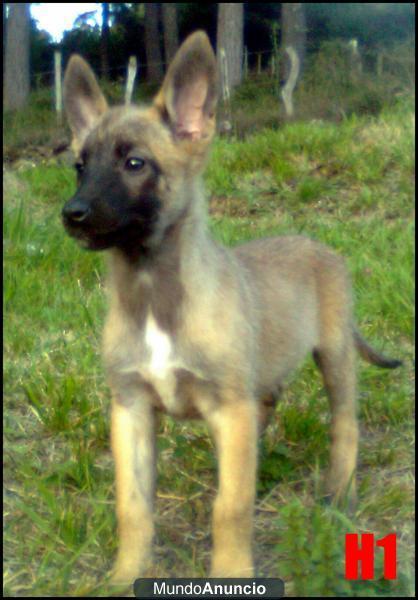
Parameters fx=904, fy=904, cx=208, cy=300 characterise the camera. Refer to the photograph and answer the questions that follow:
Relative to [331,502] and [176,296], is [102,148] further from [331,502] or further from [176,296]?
[331,502]

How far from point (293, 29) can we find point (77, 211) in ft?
34.6

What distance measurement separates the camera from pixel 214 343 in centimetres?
304

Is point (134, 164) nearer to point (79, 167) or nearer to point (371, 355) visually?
point (79, 167)

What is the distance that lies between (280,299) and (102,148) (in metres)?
1.09

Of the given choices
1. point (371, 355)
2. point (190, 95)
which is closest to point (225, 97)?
point (371, 355)

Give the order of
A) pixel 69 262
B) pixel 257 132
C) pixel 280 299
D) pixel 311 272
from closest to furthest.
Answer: pixel 280 299 < pixel 311 272 < pixel 69 262 < pixel 257 132

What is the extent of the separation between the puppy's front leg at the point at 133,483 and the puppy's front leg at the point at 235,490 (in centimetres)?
25

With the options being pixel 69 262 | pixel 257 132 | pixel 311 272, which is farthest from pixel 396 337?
pixel 257 132

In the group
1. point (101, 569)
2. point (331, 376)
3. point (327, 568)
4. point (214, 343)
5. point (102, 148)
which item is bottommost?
point (101, 569)

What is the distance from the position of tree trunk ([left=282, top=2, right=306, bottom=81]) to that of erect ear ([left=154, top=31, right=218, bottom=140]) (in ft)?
30.8

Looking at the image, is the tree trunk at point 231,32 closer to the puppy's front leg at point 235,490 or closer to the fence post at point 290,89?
the fence post at point 290,89

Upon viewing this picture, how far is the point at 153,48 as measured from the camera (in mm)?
13219

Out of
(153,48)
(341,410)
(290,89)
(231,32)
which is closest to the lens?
(341,410)

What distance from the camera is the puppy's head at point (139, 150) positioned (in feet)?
9.47
